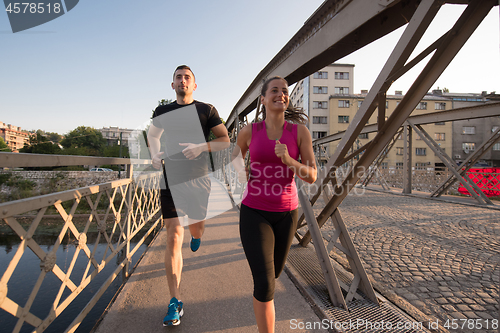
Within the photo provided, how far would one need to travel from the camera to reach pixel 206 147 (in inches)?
95.4

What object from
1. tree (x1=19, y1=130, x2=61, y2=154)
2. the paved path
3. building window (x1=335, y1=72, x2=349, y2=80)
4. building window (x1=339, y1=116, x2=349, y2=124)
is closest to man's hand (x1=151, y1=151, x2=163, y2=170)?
the paved path

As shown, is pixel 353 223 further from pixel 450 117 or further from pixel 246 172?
pixel 450 117

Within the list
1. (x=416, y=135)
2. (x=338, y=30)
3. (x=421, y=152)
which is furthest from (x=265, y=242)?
(x=416, y=135)

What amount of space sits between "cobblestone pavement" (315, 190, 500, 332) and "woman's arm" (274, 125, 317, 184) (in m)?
1.57

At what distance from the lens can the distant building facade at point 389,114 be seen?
154ft

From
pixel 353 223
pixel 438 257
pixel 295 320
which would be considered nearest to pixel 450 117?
pixel 353 223

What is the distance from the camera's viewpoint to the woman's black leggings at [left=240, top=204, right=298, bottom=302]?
1706 millimetres

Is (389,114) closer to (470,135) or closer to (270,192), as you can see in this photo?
(470,135)

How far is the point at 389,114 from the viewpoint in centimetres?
4916

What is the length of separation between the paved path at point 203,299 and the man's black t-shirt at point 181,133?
1186 mm

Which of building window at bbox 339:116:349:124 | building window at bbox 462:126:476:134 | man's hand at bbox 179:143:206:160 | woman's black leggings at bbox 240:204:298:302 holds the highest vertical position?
building window at bbox 339:116:349:124

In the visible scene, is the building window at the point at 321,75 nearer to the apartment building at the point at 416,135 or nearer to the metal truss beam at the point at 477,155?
the apartment building at the point at 416,135

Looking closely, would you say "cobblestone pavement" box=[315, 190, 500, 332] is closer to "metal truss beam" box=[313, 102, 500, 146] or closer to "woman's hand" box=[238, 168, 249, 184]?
"woman's hand" box=[238, 168, 249, 184]

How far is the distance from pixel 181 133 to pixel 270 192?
3.74 ft
